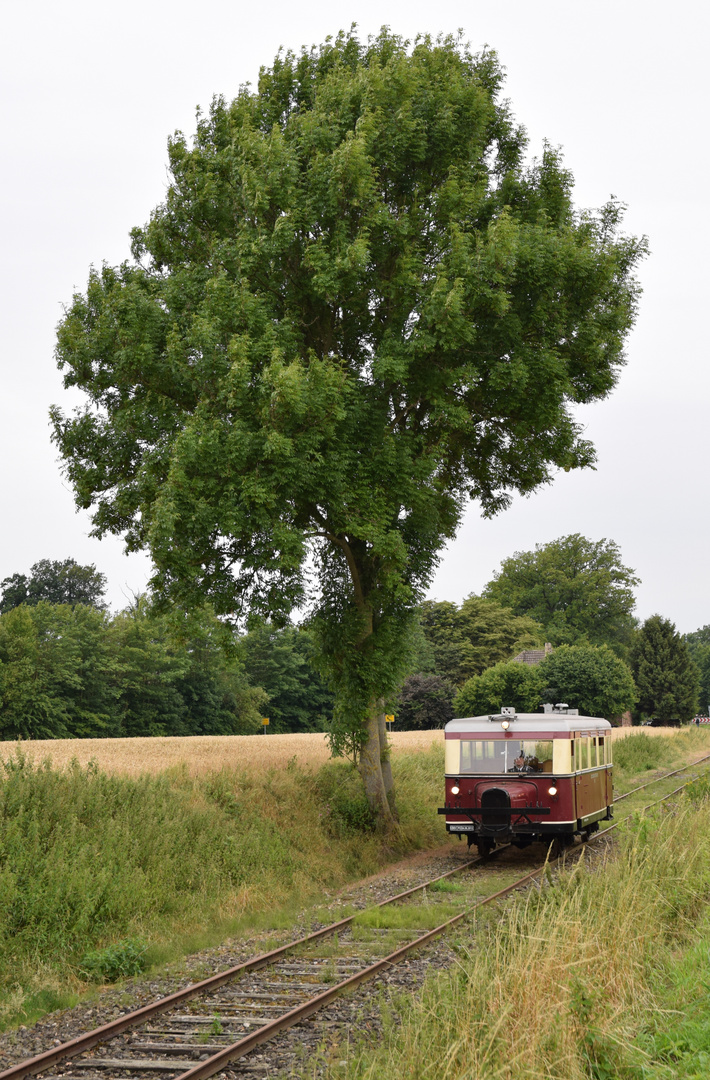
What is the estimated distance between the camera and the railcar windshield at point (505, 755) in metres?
17.2

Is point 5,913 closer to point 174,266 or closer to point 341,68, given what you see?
point 174,266

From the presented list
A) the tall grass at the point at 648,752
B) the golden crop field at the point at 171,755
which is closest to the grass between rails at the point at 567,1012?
the golden crop field at the point at 171,755

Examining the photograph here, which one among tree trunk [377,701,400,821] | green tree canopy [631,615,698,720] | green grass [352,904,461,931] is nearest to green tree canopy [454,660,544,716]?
green tree canopy [631,615,698,720]

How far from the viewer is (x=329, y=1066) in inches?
277

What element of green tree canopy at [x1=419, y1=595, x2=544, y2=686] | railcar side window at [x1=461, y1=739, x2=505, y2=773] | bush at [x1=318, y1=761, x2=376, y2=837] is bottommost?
bush at [x1=318, y1=761, x2=376, y2=837]

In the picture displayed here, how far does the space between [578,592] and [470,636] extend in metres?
30.2

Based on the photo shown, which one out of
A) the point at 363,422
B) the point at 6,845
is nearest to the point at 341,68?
the point at 363,422

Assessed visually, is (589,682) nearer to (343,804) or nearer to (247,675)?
(247,675)

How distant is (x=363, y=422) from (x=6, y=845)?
9759 mm

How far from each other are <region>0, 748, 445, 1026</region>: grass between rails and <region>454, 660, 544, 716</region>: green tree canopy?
4268 centimetres

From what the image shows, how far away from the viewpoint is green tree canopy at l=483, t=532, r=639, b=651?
359ft

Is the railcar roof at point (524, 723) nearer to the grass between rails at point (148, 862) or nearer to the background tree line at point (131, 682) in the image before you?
the grass between rails at point (148, 862)

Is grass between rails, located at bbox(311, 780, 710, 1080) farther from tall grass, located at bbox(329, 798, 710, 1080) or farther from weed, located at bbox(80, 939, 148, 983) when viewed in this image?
weed, located at bbox(80, 939, 148, 983)

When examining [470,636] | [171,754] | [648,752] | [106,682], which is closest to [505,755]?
[171,754]
